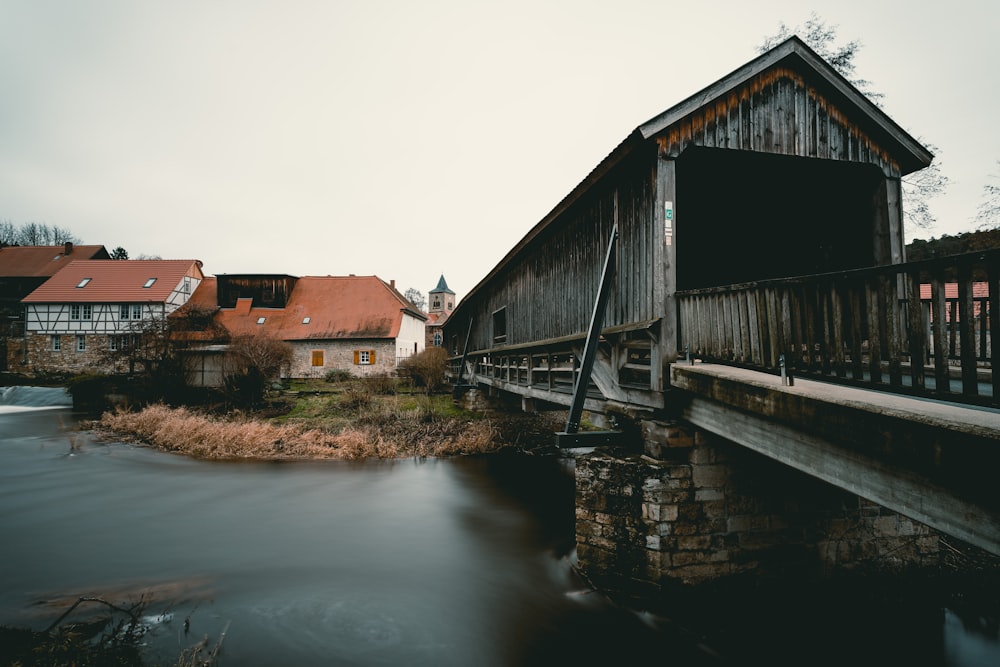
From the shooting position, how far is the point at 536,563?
7695 mm

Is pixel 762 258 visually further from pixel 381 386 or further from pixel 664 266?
pixel 381 386

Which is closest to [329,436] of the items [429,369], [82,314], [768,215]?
[429,369]

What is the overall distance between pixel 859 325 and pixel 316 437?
1502 centimetres

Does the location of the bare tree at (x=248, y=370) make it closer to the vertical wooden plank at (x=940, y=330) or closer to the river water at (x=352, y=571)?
the river water at (x=352, y=571)

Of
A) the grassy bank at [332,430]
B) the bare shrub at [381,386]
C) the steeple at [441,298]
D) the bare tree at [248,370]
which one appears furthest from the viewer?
the steeple at [441,298]

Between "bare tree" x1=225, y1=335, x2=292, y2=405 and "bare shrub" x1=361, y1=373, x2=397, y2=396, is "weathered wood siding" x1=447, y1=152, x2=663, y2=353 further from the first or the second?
"bare tree" x1=225, y1=335, x2=292, y2=405

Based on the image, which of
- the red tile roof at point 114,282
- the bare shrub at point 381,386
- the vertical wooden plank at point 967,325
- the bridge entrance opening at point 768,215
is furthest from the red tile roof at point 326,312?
the vertical wooden plank at point 967,325

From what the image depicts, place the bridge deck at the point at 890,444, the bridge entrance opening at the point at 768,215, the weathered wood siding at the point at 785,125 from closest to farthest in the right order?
the bridge deck at the point at 890,444, the weathered wood siding at the point at 785,125, the bridge entrance opening at the point at 768,215

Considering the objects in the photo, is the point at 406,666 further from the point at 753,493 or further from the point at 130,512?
the point at 130,512

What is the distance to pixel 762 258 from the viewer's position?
345 inches

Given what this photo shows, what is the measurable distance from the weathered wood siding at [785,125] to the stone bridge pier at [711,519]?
144 inches

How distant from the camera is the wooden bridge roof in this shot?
581 cm

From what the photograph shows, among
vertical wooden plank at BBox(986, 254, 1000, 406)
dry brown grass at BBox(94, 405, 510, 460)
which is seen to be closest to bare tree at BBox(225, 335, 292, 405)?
dry brown grass at BBox(94, 405, 510, 460)

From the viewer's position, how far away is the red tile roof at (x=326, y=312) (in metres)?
31.0
